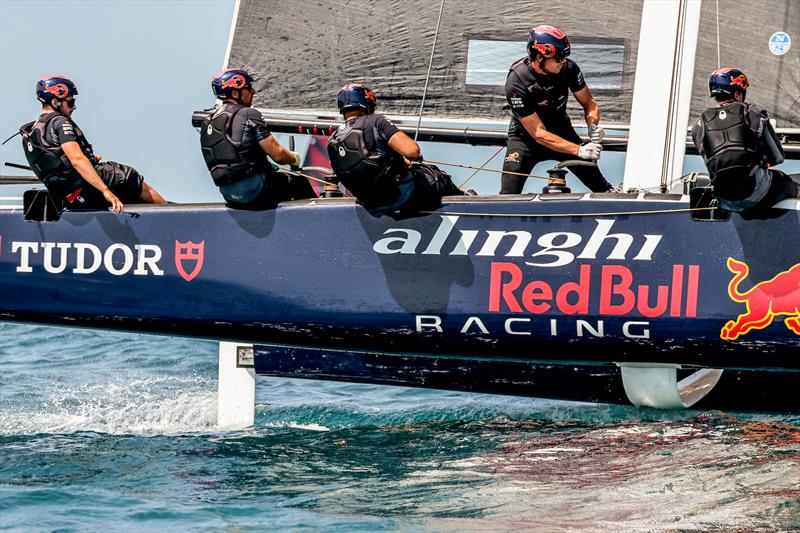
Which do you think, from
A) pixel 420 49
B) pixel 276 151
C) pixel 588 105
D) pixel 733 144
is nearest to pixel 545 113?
pixel 588 105

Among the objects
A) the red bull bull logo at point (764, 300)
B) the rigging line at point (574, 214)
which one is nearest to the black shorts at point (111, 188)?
the rigging line at point (574, 214)

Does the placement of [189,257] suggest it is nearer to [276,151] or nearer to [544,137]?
[276,151]

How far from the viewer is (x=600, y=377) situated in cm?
834

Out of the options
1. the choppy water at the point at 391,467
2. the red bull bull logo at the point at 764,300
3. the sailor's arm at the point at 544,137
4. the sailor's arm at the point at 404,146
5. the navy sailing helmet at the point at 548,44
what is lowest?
the choppy water at the point at 391,467

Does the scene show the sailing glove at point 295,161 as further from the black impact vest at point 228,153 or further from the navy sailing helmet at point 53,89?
the navy sailing helmet at point 53,89

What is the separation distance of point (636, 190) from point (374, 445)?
2.22 metres

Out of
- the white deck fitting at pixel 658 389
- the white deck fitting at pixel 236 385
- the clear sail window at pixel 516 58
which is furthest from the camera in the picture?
the clear sail window at pixel 516 58

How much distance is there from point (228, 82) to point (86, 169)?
3.11ft

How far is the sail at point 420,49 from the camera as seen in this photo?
913cm

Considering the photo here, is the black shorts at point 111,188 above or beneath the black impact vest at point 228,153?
beneath

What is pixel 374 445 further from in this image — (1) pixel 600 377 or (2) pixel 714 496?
(2) pixel 714 496

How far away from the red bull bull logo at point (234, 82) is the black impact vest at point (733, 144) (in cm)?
258

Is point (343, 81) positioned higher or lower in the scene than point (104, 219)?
higher

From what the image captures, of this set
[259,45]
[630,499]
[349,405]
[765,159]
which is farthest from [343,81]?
[630,499]
